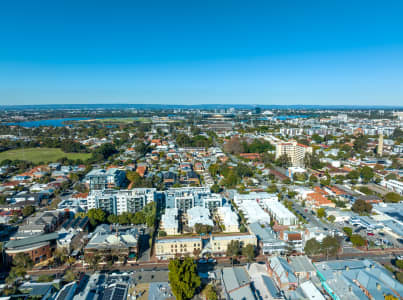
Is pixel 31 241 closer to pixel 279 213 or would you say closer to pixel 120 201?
pixel 120 201

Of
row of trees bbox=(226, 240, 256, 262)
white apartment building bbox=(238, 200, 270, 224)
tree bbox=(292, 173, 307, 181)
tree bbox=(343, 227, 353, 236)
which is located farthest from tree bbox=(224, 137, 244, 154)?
row of trees bbox=(226, 240, 256, 262)

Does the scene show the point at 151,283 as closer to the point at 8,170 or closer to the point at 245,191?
the point at 245,191

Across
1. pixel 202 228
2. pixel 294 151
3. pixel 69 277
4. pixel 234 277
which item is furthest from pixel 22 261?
pixel 294 151

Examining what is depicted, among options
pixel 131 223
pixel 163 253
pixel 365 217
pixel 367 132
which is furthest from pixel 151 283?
pixel 367 132

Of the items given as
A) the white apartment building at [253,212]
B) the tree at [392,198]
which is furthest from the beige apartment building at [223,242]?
the tree at [392,198]

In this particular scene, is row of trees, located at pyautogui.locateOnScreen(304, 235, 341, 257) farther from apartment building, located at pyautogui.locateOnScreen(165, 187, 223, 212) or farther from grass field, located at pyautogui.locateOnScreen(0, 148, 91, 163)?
grass field, located at pyautogui.locateOnScreen(0, 148, 91, 163)

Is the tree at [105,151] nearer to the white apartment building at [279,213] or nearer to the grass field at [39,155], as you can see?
the grass field at [39,155]
